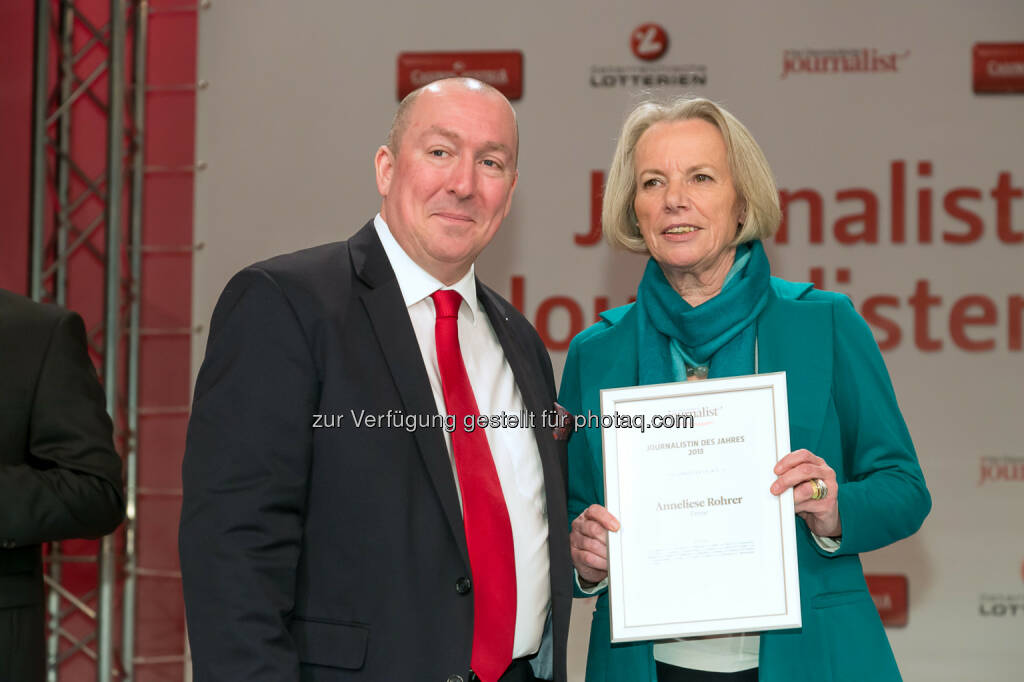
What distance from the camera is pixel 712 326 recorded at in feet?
7.96

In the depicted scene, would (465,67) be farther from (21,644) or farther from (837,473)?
(837,473)

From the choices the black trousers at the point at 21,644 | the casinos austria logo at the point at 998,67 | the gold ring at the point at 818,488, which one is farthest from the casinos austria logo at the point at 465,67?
the gold ring at the point at 818,488

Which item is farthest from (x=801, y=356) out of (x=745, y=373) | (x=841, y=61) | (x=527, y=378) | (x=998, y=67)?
(x=998, y=67)

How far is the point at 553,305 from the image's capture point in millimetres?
6078

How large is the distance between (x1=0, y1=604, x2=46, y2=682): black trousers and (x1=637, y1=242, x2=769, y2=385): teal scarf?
1871mm

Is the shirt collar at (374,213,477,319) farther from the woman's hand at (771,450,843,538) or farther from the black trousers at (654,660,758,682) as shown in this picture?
the black trousers at (654,660,758,682)

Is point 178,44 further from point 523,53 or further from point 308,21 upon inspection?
point 523,53

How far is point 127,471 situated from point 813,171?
4175 millimetres

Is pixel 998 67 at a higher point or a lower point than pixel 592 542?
higher

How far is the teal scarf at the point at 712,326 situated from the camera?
2424 mm

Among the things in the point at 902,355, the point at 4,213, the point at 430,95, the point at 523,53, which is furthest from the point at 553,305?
the point at 430,95

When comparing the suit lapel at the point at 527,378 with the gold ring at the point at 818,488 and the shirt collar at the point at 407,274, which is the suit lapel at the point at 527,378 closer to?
the shirt collar at the point at 407,274

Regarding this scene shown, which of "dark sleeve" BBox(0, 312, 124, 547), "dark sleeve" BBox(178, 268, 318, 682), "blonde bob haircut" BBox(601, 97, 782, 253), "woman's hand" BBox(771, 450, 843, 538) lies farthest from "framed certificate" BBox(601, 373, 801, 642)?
"dark sleeve" BBox(0, 312, 124, 547)

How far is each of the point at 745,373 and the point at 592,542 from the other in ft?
1.72
